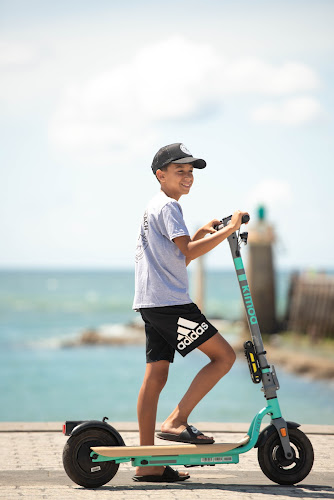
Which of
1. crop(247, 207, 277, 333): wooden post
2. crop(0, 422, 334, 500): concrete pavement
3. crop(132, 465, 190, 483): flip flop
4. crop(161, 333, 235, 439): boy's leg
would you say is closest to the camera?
crop(0, 422, 334, 500): concrete pavement

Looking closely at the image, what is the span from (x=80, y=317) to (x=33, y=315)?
3112 mm

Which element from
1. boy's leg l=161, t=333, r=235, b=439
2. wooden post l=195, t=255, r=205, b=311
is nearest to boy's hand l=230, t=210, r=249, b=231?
boy's leg l=161, t=333, r=235, b=439

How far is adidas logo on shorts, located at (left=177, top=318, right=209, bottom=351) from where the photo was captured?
16.2 ft

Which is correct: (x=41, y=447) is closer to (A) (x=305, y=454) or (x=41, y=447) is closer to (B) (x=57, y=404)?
(A) (x=305, y=454)

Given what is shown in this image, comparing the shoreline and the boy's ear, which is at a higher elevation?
the boy's ear

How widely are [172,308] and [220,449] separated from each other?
805mm

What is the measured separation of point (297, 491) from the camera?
16.2ft

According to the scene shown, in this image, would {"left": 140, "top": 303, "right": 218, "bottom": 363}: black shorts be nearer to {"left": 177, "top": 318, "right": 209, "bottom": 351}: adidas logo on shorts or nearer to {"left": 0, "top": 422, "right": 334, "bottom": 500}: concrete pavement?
{"left": 177, "top": 318, "right": 209, "bottom": 351}: adidas logo on shorts

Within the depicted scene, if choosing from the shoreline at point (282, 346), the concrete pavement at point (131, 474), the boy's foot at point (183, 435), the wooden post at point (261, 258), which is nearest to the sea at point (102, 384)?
the shoreline at point (282, 346)

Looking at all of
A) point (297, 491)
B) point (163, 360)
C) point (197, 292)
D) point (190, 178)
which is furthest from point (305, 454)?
point (197, 292)

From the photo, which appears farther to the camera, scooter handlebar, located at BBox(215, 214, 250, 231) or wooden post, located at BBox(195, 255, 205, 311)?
wooden post, located at BBox(195, 255, 205, 311)

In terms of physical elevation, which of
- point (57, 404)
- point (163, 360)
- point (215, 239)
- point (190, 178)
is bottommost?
point (57, 404)

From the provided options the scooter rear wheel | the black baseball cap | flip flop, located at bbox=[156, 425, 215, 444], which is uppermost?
the black baseball cap

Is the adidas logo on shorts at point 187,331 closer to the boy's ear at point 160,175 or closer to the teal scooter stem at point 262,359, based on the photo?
the teal scooter stem at point 262,359
